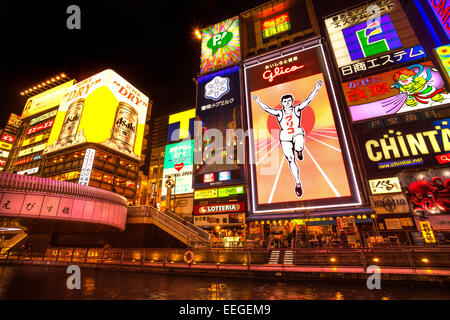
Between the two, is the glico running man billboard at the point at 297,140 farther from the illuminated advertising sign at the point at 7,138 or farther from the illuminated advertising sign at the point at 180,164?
the illuminated advertising sign at the point at 7,138

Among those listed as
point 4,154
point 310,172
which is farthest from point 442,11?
point 4,154

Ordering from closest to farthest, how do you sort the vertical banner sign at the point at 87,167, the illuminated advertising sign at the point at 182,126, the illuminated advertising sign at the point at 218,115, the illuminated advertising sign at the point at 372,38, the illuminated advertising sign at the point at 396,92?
1. the illuminated advertising sign at the point at 396,92
2. the illuminated advertising sign at the point at 372,38
3. the illuminated advertising sign at the point at 218,115
4. the vertical banner sign at the point at 87,167
5. the illuminated advertising sign at the point at 182,126

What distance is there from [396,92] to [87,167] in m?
49.4

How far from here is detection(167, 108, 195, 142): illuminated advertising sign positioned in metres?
50.8

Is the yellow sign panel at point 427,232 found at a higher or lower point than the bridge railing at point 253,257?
higher

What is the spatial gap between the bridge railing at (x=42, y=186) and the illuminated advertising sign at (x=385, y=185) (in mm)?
27720

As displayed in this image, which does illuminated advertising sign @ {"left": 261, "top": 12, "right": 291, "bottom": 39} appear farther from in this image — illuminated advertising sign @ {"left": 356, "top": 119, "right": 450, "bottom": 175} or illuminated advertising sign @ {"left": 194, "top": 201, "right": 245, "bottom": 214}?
illuminated advertising sign @ {"left": 194, "top": 201, "right": 245, "bottom": 214}

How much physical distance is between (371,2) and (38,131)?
78178mm

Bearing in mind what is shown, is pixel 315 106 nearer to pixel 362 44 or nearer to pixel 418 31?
pixel 362 44

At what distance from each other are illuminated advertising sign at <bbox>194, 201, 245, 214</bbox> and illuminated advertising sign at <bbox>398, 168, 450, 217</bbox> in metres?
17.3

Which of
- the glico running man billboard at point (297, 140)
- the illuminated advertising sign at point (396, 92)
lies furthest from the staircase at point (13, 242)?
the illuminated advertising sign at point (396, 92)

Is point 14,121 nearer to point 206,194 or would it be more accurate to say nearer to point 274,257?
point 206,194

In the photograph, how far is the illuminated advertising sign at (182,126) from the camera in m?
50.8

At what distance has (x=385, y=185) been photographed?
21266mm
